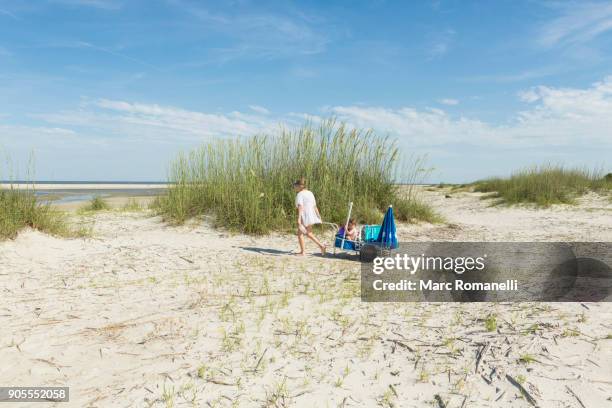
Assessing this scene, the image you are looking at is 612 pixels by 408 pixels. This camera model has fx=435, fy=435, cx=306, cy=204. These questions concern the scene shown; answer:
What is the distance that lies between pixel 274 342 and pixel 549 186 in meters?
14.4

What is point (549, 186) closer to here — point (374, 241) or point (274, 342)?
point (374, 241)

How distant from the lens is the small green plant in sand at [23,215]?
660 cm

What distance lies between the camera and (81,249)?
6.91 m

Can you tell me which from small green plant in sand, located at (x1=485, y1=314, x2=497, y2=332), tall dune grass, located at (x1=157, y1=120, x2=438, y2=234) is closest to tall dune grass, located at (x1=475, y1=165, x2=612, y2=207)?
tall dune grass, located at (x1=157, y1=120, x2=438, y2=234)

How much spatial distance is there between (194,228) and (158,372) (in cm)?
626

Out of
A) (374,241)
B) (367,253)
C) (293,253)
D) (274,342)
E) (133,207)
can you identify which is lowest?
(274,342)

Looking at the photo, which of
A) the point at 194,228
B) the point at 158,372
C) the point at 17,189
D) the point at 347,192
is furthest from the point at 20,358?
the point at 347,192

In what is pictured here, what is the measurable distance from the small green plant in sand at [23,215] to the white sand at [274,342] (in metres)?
1.13

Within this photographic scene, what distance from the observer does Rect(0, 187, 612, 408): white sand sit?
2.62 metres

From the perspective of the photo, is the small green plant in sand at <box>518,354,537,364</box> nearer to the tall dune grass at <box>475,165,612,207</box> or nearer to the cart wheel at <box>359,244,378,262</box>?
the cart wheel at <box>359,244,378,262</box>

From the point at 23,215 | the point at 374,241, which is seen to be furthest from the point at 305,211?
the point at 23,215

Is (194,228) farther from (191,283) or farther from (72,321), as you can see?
(72,321)

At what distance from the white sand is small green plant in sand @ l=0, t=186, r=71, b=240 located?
1131 millimetres

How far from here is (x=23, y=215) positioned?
7023mm
